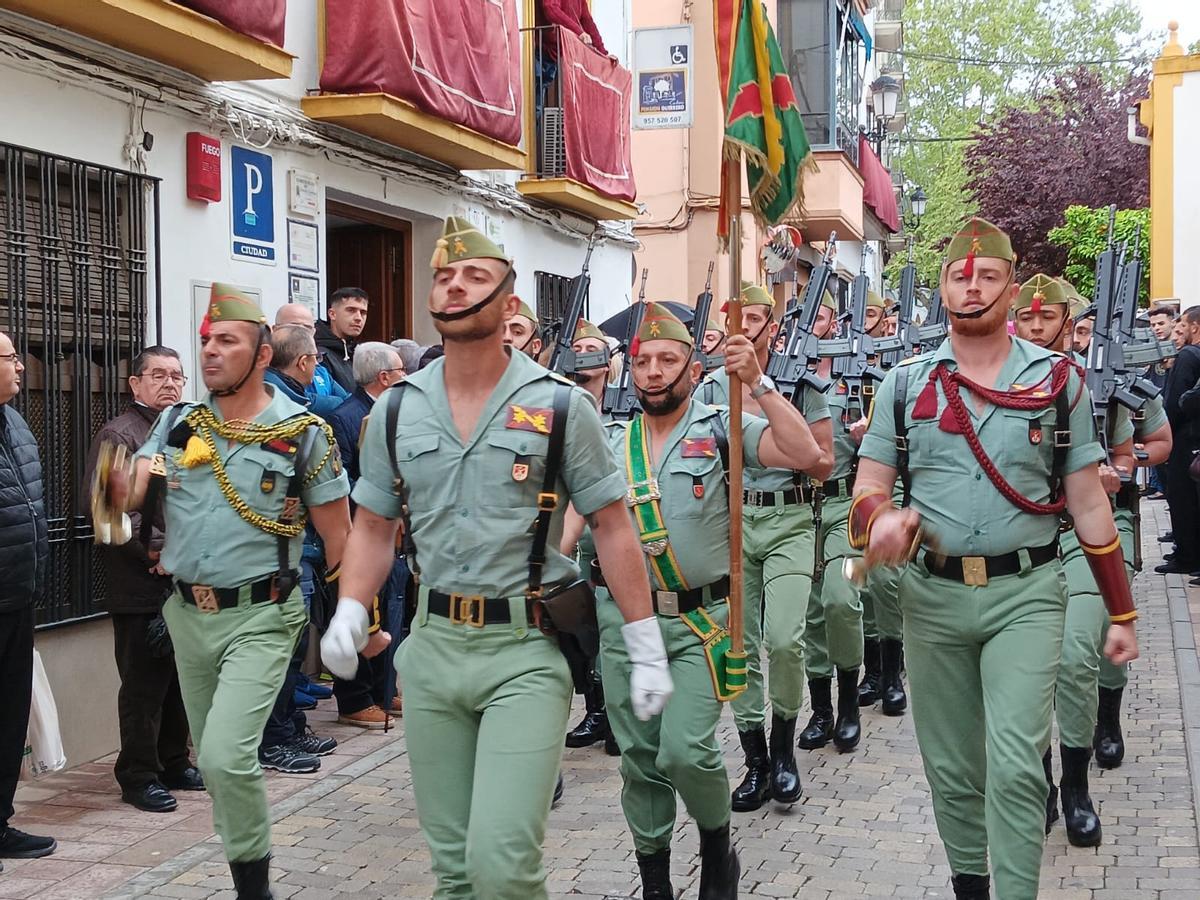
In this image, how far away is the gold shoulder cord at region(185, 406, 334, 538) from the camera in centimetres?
532

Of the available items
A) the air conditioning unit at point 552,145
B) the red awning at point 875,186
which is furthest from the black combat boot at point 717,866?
the red awning at point 875,186

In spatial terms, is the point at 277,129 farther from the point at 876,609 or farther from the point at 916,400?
the point at 916,400

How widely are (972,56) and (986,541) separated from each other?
49.9m

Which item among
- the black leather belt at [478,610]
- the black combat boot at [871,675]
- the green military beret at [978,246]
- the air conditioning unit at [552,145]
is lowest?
the black combat boot at [871,675]

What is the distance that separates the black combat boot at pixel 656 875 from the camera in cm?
519

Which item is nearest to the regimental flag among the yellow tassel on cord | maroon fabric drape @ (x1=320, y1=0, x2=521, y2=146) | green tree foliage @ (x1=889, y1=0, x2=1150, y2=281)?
the yellow tassel on cord

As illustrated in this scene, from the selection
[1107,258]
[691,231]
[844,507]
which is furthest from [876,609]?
[691,231]

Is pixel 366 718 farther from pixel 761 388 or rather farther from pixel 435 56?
pixel 435 56

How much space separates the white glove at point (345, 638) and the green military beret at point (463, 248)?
3.25 feet

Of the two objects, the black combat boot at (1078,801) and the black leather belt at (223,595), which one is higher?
the black leather belt at (223,595)

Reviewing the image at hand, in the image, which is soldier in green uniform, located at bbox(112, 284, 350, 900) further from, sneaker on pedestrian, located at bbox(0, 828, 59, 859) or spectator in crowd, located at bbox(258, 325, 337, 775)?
spectator in crowd, located at bbox(258, 325, 337, 775)

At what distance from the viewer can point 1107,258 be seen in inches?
333

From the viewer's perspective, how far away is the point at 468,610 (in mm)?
4062

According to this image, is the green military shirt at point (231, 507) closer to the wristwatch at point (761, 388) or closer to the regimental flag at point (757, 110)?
the wristwatch at point (761, 388)
